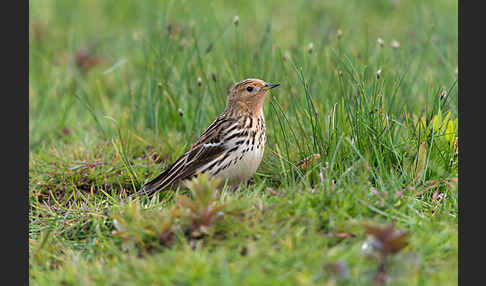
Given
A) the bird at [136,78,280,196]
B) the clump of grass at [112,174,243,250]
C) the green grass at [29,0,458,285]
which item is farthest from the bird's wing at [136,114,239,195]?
the clump of grass at [112,174,243,250]

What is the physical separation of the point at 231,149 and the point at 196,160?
1.02ft

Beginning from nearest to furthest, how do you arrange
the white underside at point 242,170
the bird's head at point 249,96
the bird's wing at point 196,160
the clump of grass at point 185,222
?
the clump of grass at point 185,222, the white underside at point 242,170, the bird's wing at point 196,160, the bird's head at point 249,96

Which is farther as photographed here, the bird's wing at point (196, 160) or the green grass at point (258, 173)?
the bird's wing at point (196, 160)

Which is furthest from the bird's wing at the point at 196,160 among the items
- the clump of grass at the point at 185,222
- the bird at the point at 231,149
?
the clump of grass at the point at 185,222

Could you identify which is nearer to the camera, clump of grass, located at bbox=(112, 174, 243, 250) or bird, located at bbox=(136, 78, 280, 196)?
clump of grass, located at bbox=(112, 174, 243, 250)

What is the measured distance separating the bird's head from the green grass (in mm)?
160

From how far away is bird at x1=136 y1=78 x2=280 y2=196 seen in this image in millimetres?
4898

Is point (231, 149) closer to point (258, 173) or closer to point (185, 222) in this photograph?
point (258, 173)

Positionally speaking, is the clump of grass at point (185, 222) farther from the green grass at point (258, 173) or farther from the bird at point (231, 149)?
the bird at point (231, 149)

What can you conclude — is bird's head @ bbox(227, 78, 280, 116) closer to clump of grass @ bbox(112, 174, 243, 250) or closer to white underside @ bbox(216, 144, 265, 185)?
white underside @ bbox(216, 144, 265, 185)

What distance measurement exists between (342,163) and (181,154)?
5.36 ft

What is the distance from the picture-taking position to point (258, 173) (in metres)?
5.17

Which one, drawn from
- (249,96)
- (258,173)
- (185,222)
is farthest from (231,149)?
(185,222)

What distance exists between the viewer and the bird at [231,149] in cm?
490
